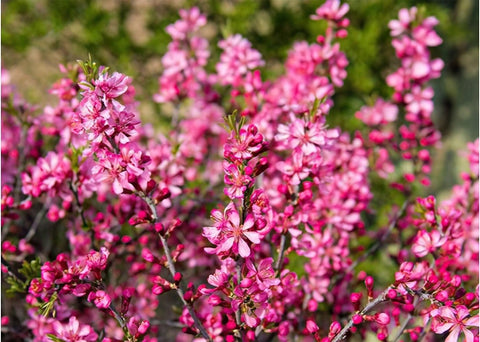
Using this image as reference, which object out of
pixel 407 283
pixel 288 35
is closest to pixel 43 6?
pixel 288 35

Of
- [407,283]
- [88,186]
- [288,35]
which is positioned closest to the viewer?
[407,283]

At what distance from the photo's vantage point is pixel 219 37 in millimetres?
4320

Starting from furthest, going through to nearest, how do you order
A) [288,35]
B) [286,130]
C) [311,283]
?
[288,35]
[311,283]
[286,130]

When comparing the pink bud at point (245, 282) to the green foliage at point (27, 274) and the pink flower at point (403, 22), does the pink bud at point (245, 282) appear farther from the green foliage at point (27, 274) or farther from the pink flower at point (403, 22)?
the pink flower at point (403, 22)

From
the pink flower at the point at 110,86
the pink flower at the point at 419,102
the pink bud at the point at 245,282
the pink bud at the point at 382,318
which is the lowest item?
the pink bud at the point at 382,318

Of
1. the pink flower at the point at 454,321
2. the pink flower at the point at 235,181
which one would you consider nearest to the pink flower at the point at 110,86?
the pink flower at the point at 235,181

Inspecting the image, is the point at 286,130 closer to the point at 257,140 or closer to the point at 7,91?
the point at 257,140

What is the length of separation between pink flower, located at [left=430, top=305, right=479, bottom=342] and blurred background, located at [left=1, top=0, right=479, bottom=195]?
7.32 feet

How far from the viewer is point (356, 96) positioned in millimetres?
3984

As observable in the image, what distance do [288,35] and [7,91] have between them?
99.8 inches

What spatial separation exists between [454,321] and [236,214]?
68 centimetres

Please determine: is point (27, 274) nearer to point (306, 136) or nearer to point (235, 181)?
point (235, 181)

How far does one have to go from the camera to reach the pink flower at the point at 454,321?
1418 mm

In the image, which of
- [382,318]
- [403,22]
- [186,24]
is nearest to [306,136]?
[382,318]
